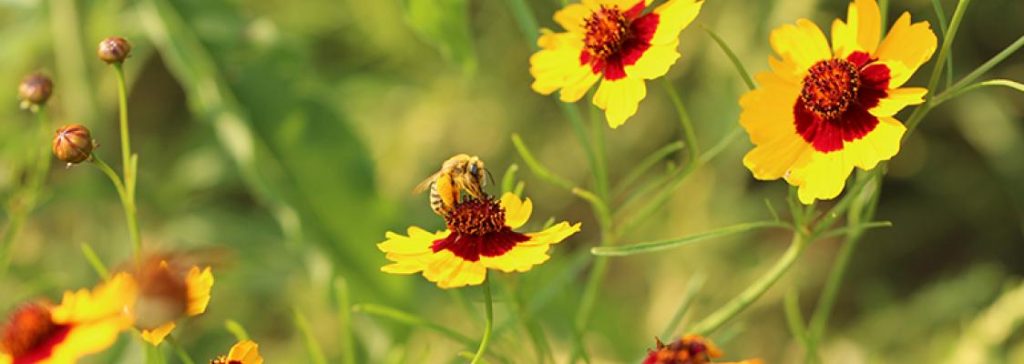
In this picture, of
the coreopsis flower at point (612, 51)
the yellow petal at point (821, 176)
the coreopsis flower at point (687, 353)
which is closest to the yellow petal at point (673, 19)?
the coreopsis flower at point (612, 51)

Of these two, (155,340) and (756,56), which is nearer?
(155,340)

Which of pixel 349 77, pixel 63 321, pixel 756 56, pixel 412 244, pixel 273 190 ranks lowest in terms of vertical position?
pixel 63 321

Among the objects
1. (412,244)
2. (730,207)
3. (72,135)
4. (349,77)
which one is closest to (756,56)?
(730,207)

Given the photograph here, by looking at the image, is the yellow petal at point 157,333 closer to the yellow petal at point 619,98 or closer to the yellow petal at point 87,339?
the yellow petal at point 87,339

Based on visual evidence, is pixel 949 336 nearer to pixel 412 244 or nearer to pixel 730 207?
pixel 730 207

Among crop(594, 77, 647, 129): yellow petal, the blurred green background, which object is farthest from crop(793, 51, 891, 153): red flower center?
the blurred green background

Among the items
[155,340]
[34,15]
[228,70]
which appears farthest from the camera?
[34,15]

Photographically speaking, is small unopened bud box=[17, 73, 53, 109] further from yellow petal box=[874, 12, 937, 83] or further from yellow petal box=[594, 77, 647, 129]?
yellow petal box=[874, 12, 937, 83]
